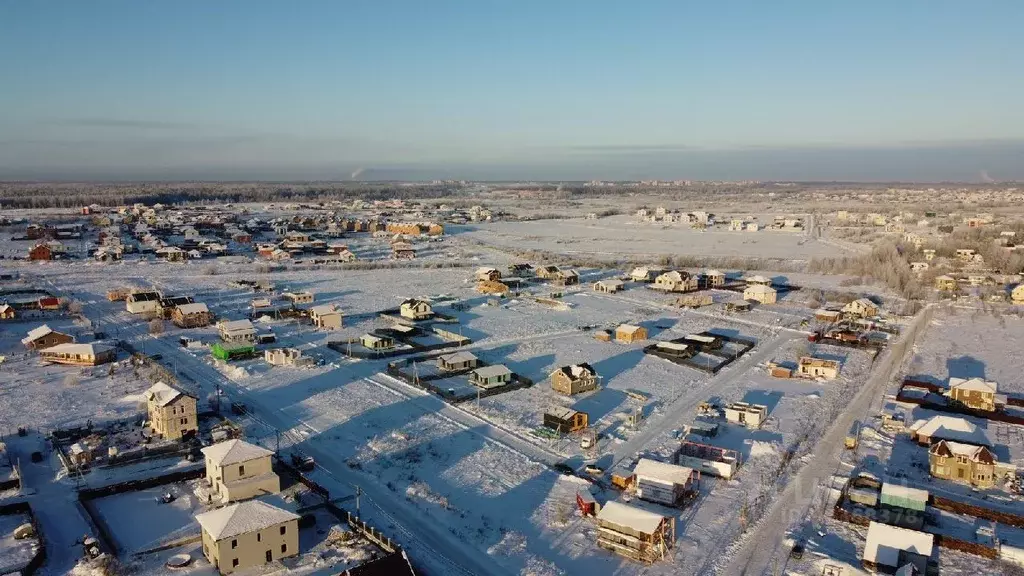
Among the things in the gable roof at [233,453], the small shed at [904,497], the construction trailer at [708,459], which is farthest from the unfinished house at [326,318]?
the small shed at [904,497]

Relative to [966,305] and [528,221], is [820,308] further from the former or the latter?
[528,221]

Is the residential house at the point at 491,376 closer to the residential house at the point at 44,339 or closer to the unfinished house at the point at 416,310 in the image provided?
the unfinished house at the point at 416,310

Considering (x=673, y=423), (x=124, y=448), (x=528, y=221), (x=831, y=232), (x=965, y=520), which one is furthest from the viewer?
(x=528, y=221)

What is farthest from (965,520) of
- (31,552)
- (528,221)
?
(528,221)

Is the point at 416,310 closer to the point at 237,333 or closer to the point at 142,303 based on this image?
the point at 237,333

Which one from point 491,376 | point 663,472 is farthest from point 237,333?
point 663,472

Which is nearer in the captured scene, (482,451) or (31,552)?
(31,552)
